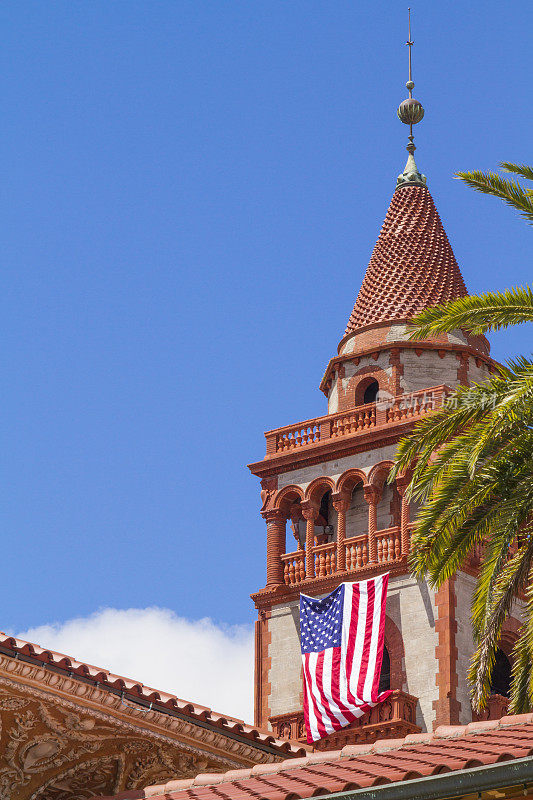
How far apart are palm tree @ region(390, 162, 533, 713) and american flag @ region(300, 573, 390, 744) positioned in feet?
63.5

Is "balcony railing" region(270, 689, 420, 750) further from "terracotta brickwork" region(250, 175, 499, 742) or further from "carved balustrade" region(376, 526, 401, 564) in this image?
"carved balustrade" region(376, 526, 401, 564)

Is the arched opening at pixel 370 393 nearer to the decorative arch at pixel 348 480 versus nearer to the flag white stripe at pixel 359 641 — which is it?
the decorative arch at pixel 348 480

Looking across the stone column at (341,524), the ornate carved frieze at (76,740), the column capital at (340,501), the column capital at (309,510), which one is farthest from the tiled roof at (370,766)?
the column capital at (309,510)

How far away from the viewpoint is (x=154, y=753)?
22312mm

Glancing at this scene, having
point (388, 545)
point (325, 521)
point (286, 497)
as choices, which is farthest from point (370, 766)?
point (325, 521)

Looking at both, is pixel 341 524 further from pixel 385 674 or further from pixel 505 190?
pixel 505 190

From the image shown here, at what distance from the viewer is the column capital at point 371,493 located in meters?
48.5

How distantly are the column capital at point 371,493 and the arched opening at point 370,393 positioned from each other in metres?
3.34

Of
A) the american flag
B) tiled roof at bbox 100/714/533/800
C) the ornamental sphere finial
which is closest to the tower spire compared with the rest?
the ornamental sphere finial

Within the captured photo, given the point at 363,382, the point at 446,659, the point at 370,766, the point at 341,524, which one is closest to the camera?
the point at 370,766

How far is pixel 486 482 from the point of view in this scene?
81.0 feet

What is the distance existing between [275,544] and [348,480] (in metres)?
2.75

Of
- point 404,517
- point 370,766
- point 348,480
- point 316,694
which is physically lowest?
point 370,766

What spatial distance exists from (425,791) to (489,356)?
125 ft
